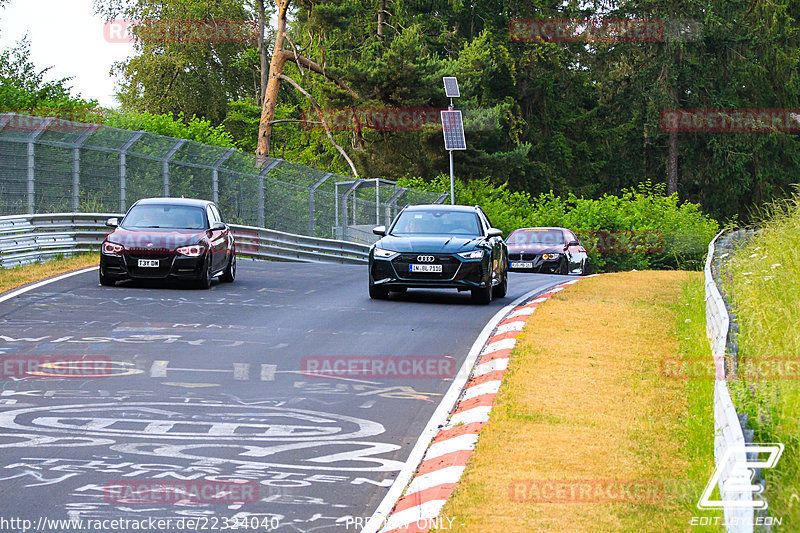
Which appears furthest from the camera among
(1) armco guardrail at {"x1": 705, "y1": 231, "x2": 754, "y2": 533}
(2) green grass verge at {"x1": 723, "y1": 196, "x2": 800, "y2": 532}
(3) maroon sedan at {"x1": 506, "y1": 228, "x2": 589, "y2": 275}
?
(3) maroon sedan at {"x1": 506, "y1": 228, "x2": 589, "y2": 275}

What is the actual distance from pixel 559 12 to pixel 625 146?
34.4 ft

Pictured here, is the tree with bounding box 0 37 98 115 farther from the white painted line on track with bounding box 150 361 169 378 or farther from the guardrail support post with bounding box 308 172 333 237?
the white painted line on track with bounding box 150 361 169 378

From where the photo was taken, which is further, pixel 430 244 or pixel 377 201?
pixel 377 201

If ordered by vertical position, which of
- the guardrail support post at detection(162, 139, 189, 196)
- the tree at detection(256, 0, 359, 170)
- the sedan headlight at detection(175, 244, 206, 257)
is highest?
the tree at detection(256, 0, 359, 170)

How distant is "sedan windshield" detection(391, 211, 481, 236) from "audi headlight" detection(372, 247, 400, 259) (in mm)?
981

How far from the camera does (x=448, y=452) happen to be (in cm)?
737

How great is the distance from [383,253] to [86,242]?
9589mm

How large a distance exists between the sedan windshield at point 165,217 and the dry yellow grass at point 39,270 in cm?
183

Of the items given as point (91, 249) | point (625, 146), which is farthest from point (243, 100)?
point (91, 249)

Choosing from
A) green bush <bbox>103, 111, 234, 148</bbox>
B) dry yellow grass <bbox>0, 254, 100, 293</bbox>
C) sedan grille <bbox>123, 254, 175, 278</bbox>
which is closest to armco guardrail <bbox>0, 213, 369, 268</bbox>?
dry yellow grass <bbox>0, 254, 100, 293</bbox>

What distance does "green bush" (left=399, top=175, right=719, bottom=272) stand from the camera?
156ft

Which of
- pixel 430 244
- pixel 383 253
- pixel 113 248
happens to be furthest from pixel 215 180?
pixel 430 244

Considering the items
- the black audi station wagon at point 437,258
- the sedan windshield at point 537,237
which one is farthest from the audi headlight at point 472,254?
the sedan windshield at point 537,237

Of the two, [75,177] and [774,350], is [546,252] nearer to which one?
[75,177]
